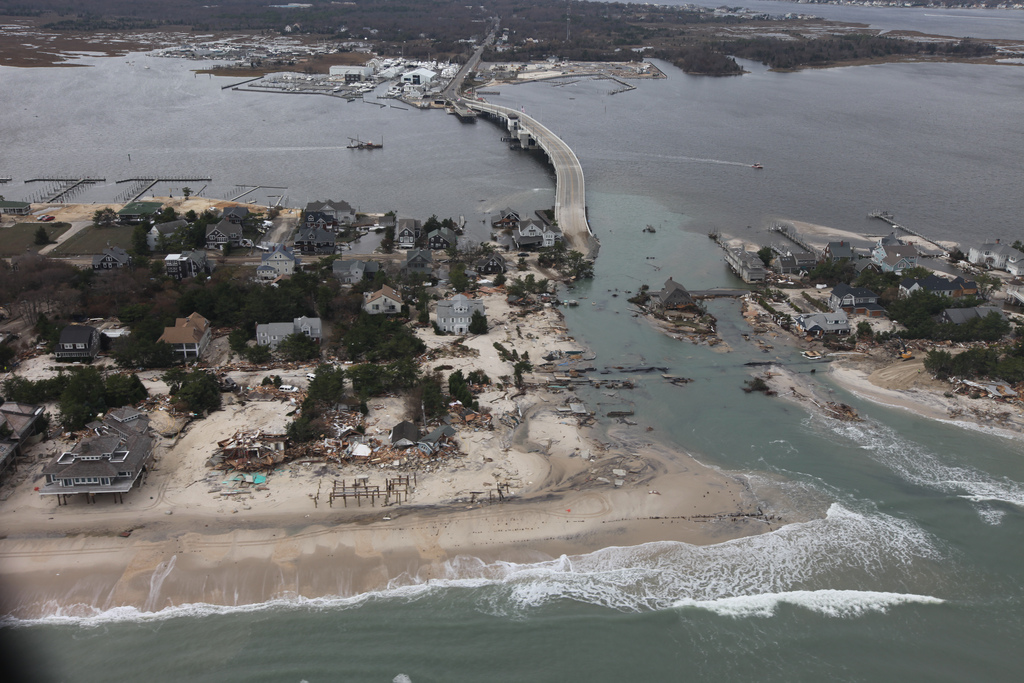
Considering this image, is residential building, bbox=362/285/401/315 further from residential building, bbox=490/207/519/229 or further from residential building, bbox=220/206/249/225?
residential building, bbox=220/206/249/225

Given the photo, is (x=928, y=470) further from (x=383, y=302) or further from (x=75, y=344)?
(x=75, y=344)

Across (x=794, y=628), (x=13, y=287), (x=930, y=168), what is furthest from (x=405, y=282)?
(x=930, y=168)

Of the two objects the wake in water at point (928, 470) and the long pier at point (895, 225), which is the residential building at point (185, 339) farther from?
the long pier at point (895, 225)

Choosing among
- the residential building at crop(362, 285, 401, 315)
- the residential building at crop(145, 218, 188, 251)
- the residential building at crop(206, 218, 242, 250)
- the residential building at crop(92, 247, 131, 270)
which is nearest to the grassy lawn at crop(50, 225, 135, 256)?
the residential building at crop(145, 218, 188, 251)

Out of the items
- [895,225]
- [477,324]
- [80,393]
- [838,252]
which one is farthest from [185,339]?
[895,225]

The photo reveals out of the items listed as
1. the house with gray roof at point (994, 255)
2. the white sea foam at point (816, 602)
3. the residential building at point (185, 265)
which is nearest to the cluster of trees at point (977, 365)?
the white sea foam at point (816, 602)

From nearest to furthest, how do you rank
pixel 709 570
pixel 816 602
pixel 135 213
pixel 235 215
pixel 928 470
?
pixel 816 602 → pixel 709 570 → pixel 928 470 → pixel 235 215 → pixel 135 213

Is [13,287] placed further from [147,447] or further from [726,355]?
[726,355]
